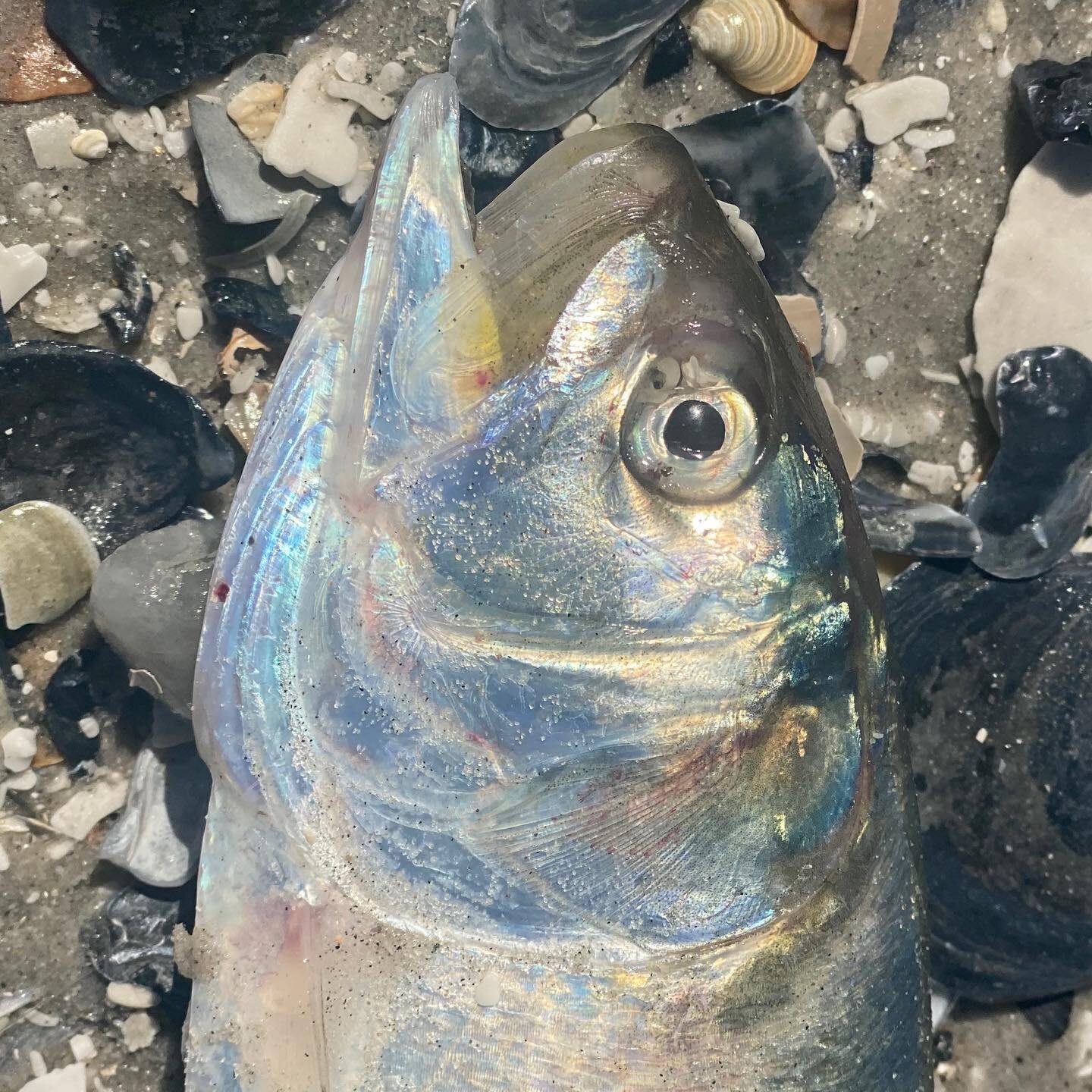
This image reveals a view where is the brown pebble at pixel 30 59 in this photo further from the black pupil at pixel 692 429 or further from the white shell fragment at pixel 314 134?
the black pupil at pixel 692 429

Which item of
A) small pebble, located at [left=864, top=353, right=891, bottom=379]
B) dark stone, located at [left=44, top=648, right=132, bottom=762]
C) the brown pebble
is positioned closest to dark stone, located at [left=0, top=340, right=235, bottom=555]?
dark stone, located at [left=44, top=648, right=132, bottom=762]

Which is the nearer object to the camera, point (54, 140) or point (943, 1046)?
point (54, 140)

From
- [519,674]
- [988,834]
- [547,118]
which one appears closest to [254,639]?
[519,674]

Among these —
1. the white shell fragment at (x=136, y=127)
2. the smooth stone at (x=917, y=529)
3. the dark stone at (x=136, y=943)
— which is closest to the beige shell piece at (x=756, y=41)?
the smooth stone at (x=917, y=529)

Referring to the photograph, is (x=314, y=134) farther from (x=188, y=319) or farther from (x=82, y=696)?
(x=82, y=696)

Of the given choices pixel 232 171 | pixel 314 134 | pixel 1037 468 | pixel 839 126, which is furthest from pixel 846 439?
pixel 232 171
